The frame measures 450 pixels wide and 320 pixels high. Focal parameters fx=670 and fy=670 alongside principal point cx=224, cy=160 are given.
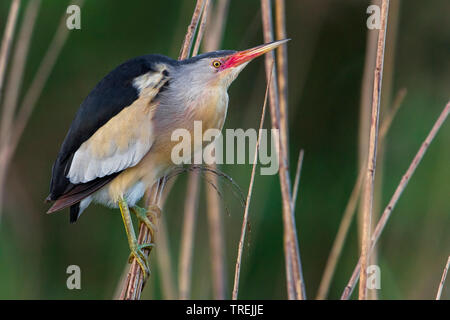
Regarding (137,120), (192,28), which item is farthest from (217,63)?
(137,120)

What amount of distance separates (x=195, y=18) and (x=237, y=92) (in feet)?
4.91

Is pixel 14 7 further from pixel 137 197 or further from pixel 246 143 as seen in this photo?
pixel 246 143

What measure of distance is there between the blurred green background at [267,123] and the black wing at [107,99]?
1.05m

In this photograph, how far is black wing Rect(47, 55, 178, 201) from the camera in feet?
6.29

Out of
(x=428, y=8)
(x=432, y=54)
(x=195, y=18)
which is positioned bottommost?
(x=195, y=18)

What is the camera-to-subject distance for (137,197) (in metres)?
Answer: 2.03

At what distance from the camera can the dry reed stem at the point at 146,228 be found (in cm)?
161

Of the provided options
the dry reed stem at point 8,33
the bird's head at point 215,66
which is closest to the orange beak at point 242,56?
the bird's head at point 215,66

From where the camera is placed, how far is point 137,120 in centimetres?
194

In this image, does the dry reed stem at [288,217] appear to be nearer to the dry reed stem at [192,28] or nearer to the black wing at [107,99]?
the dry reed stem at [192,28]

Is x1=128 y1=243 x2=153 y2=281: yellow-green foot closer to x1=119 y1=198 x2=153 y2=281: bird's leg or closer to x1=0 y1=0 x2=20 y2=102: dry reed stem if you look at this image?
x1=119 y1=198 x2=153 y2=281: bird's leg

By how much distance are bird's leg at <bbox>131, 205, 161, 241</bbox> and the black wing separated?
22 cm

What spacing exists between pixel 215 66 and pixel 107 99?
0.32 meters

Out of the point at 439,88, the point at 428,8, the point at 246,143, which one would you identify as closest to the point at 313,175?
the point at 439,88
